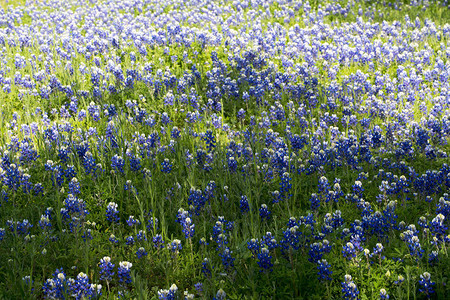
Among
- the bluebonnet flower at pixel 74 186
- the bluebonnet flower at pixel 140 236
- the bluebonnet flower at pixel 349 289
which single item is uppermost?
the bluebonnet flower at pixel 74 186

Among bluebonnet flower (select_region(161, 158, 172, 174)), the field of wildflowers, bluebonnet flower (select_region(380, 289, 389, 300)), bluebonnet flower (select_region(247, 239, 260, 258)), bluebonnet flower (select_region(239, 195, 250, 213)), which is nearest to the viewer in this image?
bluebonnet flower (select_region(380, 289, 389, 300))

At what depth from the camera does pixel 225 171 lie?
5.40 meters

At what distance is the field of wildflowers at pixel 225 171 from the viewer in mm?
3805

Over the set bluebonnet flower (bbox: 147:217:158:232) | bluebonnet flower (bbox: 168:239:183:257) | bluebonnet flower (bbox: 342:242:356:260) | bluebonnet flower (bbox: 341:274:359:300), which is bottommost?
bluebonnet flower (bbox: 341:274:359:300)

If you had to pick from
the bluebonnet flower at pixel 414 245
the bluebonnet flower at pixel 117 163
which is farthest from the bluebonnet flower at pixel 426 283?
the bluebonnet flower at pixel 117 163

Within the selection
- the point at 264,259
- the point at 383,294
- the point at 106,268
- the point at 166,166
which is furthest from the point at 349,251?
the point at 166,166

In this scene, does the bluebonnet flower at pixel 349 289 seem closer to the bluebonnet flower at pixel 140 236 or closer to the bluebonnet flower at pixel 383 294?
the bluebonnet flower at pixel 383 294

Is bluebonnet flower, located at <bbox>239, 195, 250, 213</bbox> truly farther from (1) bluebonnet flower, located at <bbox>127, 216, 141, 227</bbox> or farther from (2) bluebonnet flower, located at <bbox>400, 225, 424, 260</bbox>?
(2) bluebonnet flower, located at <bbox>400, 225, 424, 260</bbox>

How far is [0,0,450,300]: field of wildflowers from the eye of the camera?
3.80 m

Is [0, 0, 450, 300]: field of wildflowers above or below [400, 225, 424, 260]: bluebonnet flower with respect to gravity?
above

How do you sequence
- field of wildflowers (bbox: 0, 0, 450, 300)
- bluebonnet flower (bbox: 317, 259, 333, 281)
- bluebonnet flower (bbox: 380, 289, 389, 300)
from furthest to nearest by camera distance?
field of wildflowers (bbox: 0, 0, 450, 300) < bluebonnet flower (bbox: 317, 259, 333, 281) < bluebonnet flower (bbox: 380, 289, 389, 300)

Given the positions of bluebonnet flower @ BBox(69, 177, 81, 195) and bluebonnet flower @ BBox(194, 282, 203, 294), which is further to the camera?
bluebonnet flower @ BBox(69, 177, 81, 195)

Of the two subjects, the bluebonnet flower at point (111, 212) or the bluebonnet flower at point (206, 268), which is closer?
the bluebonnet flower at point (206, 268)

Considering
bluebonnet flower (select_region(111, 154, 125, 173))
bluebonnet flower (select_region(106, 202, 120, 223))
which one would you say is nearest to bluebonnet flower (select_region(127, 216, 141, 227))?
bluebonnet flower (select_region(106, 202, 120, 223))
